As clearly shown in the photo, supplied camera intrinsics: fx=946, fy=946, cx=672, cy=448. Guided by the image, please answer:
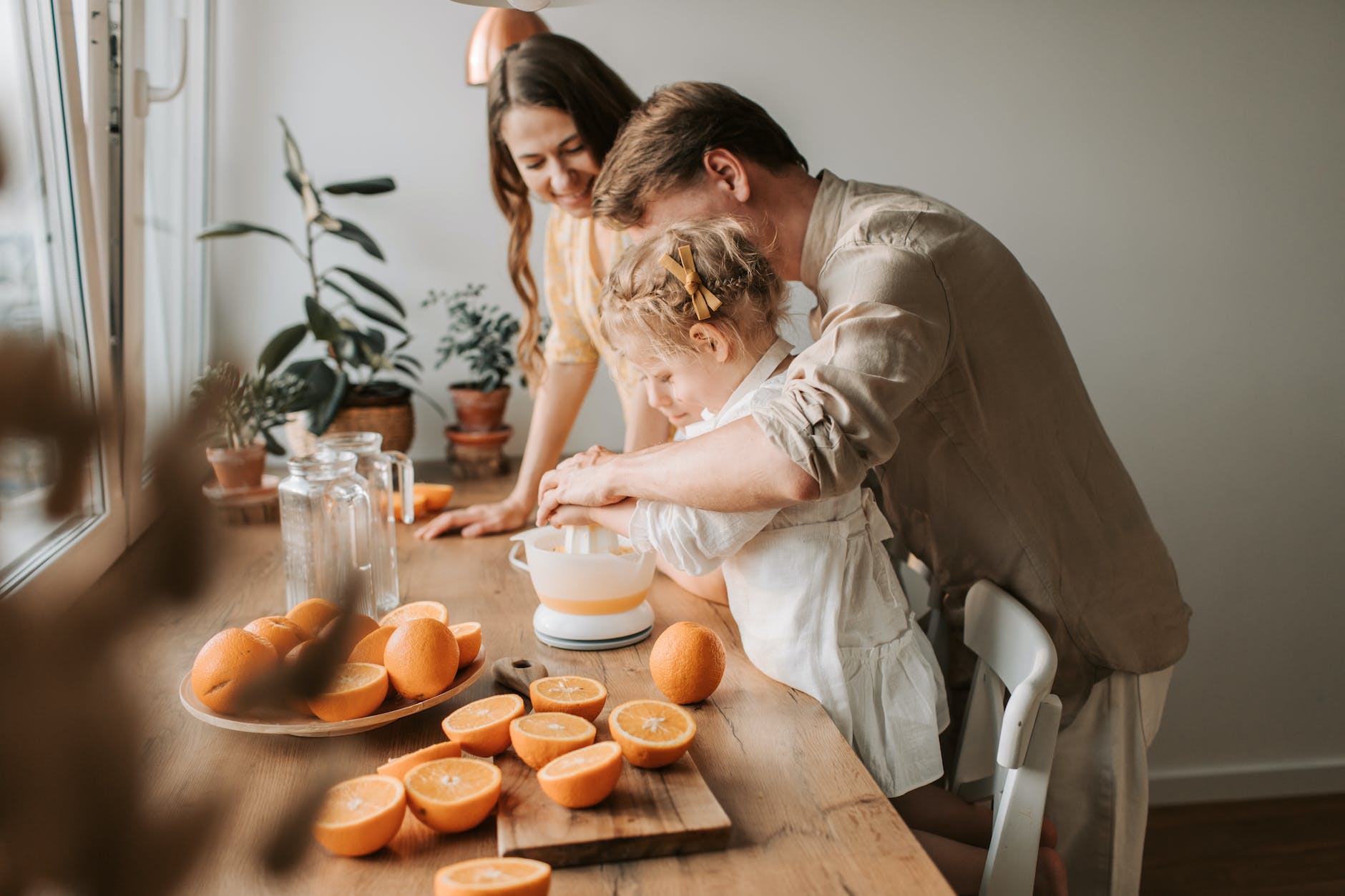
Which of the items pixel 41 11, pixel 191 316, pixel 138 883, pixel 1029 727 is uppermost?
pixel 41 11

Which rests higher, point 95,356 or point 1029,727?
point 95,356

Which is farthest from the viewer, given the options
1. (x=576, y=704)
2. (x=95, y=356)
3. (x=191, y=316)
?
(x=576, y=704)

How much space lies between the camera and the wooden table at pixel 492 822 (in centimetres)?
28

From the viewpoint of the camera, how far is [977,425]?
1.16 metres

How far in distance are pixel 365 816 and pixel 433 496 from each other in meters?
1.16

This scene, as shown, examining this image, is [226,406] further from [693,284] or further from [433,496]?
[433,496]

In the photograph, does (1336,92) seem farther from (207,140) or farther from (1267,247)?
(207,140)

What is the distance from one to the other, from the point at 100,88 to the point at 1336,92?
2767mm

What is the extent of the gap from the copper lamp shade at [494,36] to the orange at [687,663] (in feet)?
4.49

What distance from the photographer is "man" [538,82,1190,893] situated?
962mm

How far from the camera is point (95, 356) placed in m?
0.22

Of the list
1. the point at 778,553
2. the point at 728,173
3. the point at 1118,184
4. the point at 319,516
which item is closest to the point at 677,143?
the point at 728,173

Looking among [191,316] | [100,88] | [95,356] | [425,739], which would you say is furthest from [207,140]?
[95,356]

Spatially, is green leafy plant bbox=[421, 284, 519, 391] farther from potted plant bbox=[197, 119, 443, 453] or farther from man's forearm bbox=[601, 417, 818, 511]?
man's forearm bbox=[601, 417, 818, 511]
